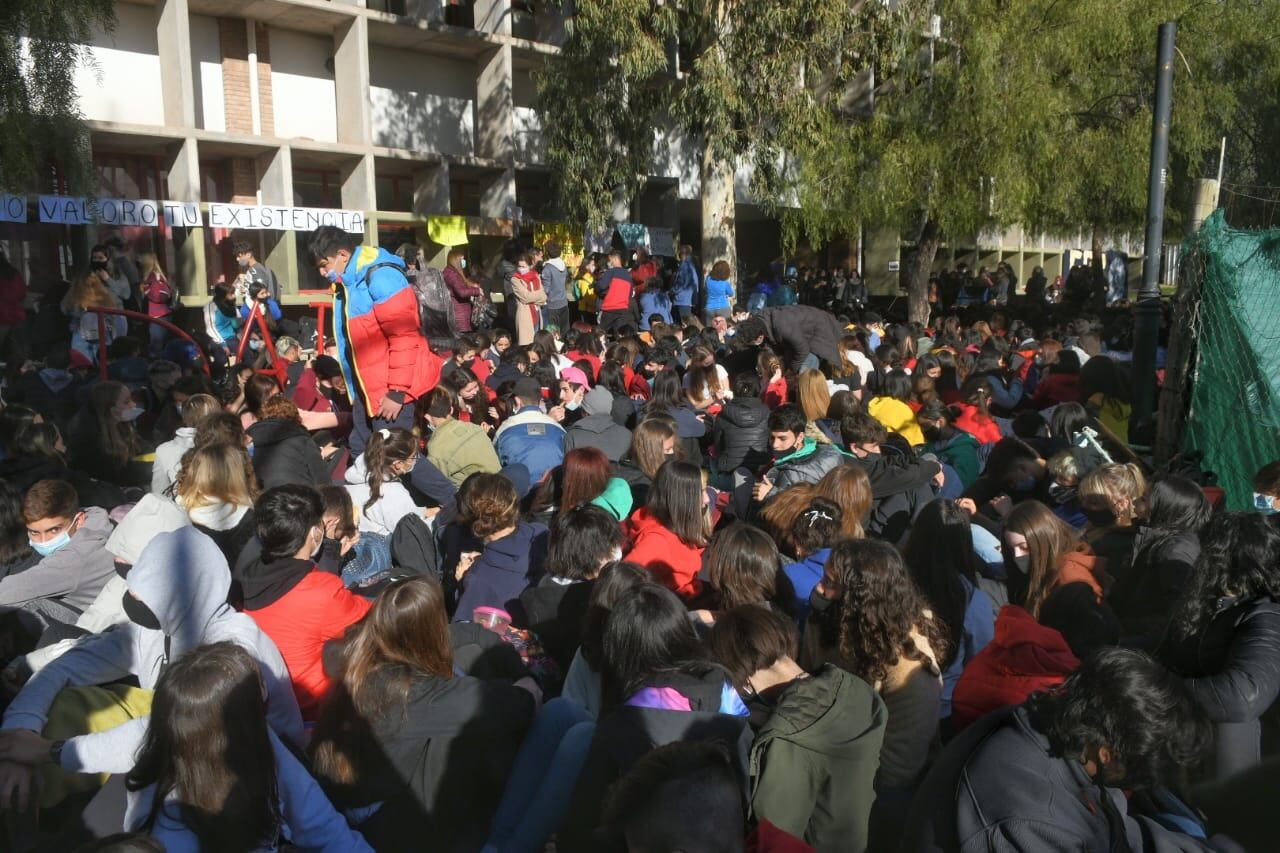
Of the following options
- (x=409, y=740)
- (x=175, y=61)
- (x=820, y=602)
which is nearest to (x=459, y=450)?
(x=820, y=602)

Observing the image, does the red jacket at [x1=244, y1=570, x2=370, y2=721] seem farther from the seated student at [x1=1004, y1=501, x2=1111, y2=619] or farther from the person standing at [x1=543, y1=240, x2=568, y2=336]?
the person standing at [x1=543, y1=240, x2=568, y2=336]

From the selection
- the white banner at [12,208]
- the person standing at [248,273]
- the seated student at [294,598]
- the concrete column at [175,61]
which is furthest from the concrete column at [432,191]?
the seated student at [294,598]

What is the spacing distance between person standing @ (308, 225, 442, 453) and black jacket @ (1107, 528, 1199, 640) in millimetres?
4087

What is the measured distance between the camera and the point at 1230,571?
3730 mm

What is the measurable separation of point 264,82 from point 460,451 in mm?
13700

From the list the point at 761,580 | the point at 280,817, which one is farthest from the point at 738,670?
the point at 280,817

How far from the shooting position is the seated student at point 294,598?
3.98 meters

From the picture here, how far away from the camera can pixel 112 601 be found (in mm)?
4293

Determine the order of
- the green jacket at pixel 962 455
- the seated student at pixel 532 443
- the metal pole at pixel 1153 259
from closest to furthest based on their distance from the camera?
the seated student at pixel 532 443 → the green jacket at pixel 962 455 → the metal pole at pixel 1153 259

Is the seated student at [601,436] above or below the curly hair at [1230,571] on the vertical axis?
below

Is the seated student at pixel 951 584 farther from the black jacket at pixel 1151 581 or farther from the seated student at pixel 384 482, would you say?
the seated student at pixel 384 482

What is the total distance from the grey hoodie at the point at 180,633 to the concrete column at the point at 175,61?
14.4 m

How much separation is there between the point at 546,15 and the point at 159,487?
17.2 meters

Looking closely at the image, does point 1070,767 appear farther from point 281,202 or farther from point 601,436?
point 281,202
